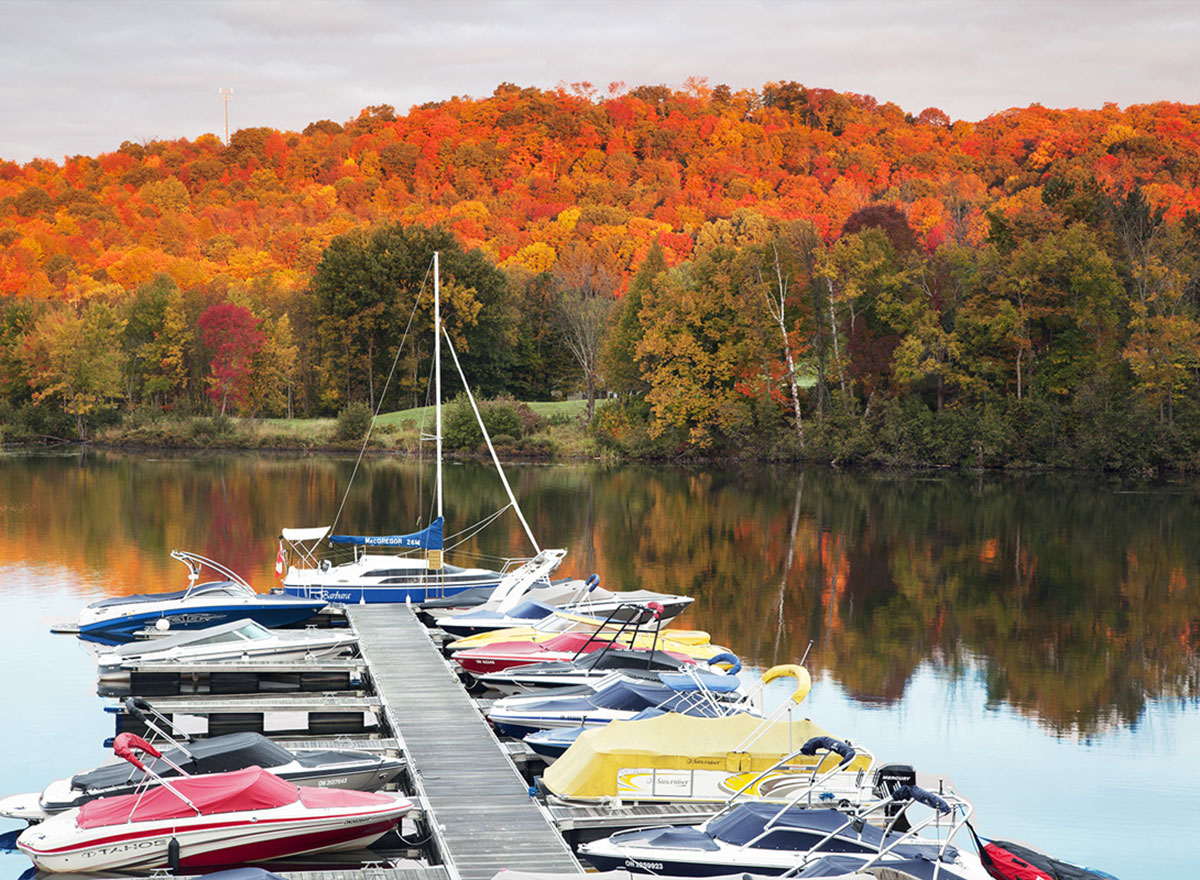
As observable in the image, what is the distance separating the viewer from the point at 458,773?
16.0 meters

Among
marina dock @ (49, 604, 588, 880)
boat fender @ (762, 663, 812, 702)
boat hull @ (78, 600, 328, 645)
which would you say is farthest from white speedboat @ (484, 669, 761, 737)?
boat hull @ (78, 600, 328, 645)

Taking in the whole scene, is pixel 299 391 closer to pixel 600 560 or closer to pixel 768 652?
pixel 600 560

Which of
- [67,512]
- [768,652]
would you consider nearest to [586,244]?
[67,512]

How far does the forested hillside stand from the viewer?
64.9 meters

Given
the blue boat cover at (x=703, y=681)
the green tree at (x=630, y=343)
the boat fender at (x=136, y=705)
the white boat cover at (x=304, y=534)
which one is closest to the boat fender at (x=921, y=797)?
the blue boat cover at (x=703, y=681)

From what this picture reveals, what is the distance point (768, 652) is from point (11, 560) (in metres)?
23.3

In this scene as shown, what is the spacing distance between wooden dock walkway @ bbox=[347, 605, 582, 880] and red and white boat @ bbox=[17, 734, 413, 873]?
1.02 metres

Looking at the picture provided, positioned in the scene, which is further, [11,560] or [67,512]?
[67,512]

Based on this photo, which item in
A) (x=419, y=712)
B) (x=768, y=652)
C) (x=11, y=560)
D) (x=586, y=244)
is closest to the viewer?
(x=419, y=712)

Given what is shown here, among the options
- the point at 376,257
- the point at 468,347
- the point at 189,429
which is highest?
the point at 376,257

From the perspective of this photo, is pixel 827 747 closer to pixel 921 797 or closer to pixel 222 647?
pixel 921 797

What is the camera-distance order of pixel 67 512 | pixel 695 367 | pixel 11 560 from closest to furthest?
pixel 11 560 → pixel 67 512 → pixel 695 367

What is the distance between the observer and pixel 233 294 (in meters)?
88.6

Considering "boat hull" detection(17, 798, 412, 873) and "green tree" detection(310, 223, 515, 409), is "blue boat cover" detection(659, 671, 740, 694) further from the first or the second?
"green tree" detection(310, 223, 515, 409)
